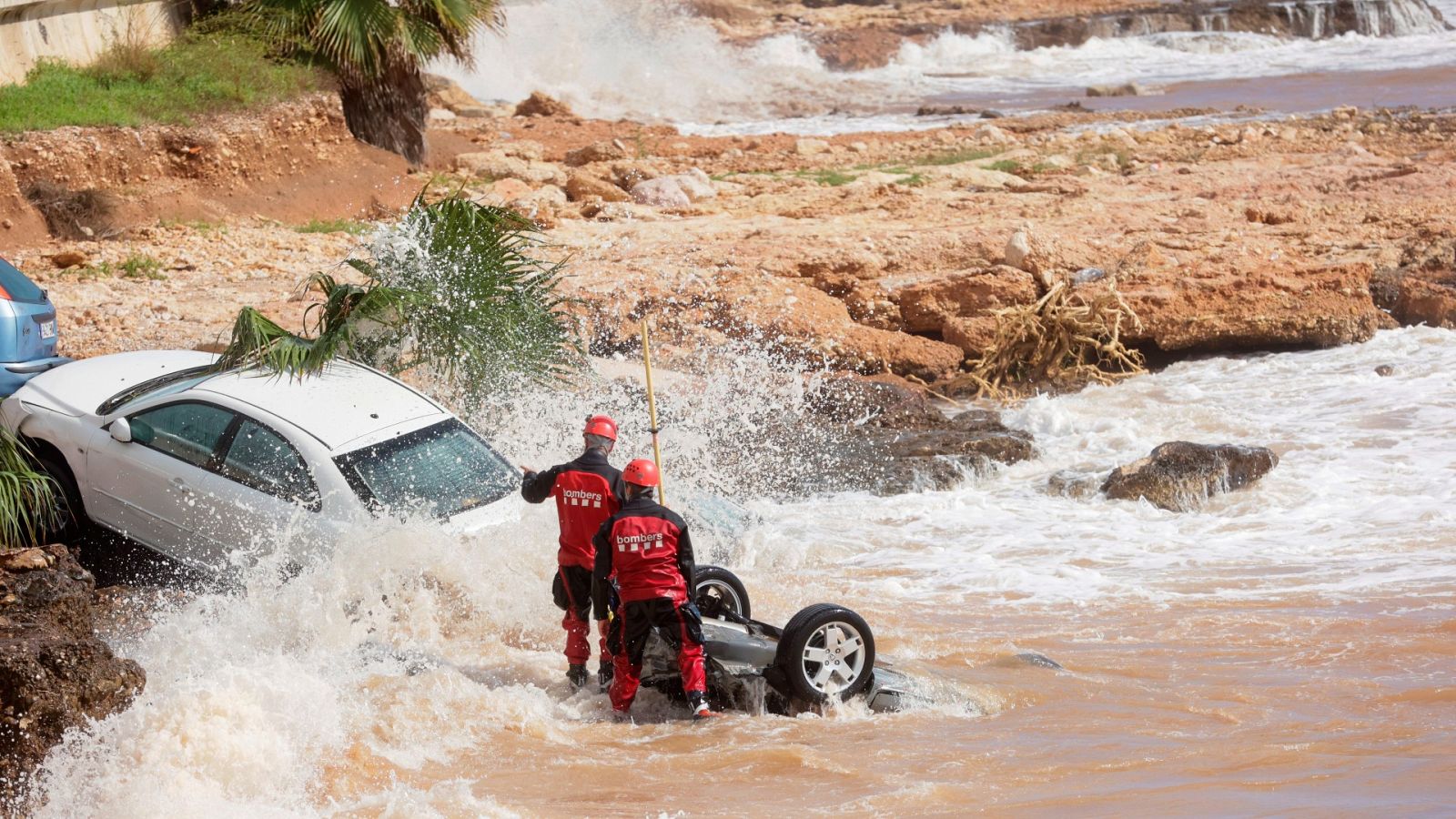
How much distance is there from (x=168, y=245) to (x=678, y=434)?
7.37 m

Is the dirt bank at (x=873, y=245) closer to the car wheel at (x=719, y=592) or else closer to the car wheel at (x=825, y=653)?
the car wheel at (x=719, y=592)

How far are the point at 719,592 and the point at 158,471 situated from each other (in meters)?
3.43

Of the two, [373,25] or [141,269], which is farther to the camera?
[373,25]

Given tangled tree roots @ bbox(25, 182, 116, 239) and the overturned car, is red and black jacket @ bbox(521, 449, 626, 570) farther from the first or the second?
tangled tree roots @ bbox(25, 182, 116, 239)

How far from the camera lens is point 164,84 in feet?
61.8

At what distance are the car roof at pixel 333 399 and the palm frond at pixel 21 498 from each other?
1.05 meters

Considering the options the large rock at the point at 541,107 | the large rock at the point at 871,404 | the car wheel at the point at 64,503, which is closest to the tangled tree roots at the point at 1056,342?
the large rock at the point at 871,404

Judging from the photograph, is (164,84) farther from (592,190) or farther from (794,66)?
(794,66)

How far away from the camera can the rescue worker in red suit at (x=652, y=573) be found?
695 centimetres

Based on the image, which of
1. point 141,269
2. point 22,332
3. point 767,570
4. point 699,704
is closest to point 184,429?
point 22,332

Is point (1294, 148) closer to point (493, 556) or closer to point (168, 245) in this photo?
point (168, 245)

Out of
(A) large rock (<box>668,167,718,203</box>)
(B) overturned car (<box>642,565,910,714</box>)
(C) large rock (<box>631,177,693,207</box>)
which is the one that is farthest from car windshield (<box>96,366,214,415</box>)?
(A) large rock (<box>668,167,718,203</box>)

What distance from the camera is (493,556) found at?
834cm

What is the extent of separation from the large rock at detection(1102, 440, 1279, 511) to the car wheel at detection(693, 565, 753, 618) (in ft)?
15.5
